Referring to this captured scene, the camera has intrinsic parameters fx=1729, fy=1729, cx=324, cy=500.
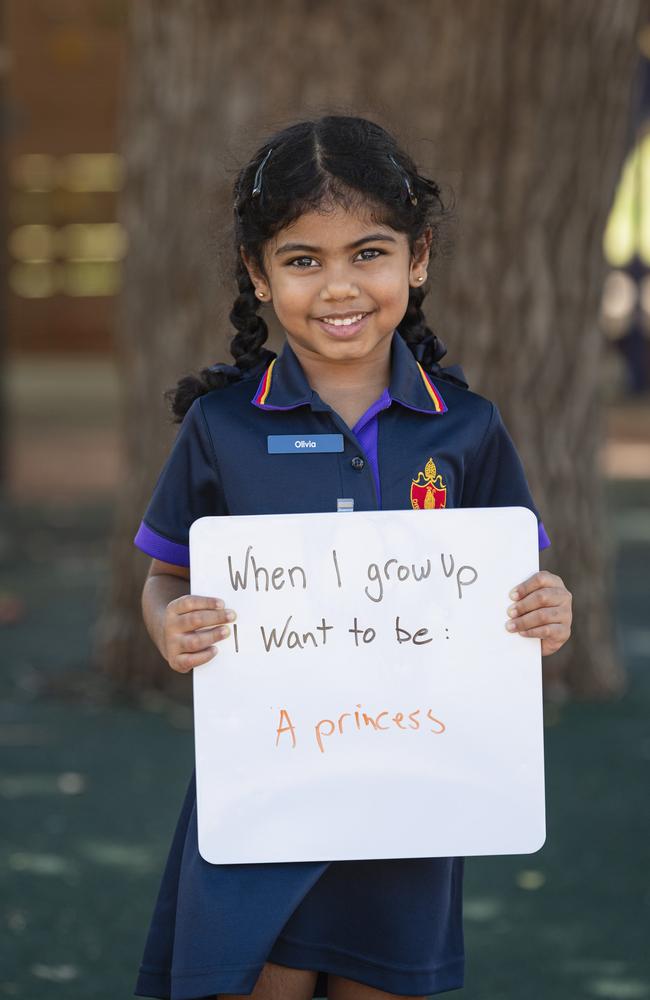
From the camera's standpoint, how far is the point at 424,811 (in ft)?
7.43

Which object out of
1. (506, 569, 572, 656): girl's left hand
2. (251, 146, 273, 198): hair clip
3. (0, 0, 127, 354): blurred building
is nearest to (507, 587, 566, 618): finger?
(506, 569, 572, 656): girl's left hand

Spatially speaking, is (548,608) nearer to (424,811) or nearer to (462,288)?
(424,811)

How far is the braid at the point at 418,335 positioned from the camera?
8.23ft

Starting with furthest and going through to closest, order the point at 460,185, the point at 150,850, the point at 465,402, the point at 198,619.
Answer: the point at 460,185 → the point at 150,850 → the point at 465,402 → the point at 198,619

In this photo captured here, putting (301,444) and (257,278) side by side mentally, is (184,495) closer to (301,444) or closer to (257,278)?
(301,444)

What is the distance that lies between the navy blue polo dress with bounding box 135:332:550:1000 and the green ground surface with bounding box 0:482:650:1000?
44.3 inches

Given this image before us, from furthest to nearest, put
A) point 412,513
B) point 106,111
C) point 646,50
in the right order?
point 106,111 → point 646,50 → point 412,513

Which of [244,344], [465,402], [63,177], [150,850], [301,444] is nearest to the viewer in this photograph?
[301,444]

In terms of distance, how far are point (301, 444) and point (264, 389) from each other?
0.37 feet

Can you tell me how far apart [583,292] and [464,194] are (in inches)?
20.1

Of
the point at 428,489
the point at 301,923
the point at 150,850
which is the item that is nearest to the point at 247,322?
the point at 428,489

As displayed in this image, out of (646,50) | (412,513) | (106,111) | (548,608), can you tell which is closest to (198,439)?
(412,513)

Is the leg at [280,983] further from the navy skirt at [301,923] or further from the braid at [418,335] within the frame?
the braid at [418,335]

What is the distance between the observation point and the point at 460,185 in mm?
5316
